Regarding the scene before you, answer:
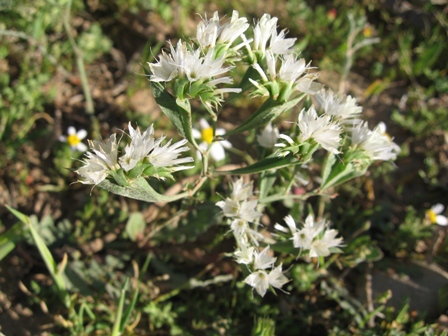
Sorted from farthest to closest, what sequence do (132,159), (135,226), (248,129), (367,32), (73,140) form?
(367,32) < (73,140) < (135,226) < (248,129) < (132,159)

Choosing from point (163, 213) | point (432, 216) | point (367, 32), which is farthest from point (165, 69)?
point (367, 32)

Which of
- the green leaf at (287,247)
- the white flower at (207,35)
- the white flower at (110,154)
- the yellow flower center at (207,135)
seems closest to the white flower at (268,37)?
the white flower at (207,35)

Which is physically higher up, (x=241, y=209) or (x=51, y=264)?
(x=241, y=209)

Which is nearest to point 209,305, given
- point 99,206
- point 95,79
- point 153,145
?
point 99,206

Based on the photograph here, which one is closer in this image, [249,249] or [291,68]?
[291,68]

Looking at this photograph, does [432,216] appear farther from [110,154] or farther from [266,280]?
[110,154]
